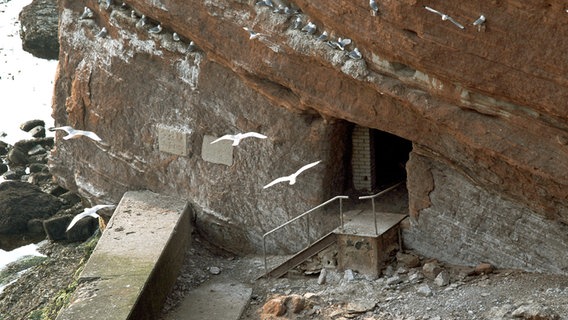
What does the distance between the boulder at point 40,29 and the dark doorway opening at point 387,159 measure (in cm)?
1626

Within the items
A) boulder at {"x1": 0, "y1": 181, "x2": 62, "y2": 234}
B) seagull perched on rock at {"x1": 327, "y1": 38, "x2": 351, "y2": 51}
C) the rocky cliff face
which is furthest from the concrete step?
boulder at {"x1": 0, "y1": 181, "x2": 62, "y2": 234}

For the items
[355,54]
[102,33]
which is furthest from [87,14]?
[355,54]

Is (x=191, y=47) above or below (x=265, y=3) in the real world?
below

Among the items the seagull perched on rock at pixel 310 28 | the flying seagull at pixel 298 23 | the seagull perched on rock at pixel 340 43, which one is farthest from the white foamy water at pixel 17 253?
the seagull perched on rock at pixel 340 43

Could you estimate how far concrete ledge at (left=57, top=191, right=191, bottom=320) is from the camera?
1530 centimetres

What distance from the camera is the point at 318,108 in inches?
645

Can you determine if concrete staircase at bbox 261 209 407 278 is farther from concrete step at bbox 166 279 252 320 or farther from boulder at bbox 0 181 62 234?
boulder at bbox 0 181 62 234

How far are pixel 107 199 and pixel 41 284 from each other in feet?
7.92

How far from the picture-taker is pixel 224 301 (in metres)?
16.5

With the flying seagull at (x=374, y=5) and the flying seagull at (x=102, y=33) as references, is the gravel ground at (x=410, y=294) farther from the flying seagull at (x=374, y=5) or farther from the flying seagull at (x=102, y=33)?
the flying seagull at (x=102, y=33)

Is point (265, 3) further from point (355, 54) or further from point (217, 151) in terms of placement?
point (217, 151)

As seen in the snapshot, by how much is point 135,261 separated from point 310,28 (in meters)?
4.49

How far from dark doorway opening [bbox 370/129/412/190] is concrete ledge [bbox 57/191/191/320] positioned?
3407 mm

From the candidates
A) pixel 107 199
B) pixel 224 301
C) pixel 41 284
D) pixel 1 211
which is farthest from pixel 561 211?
pixel 1 211
